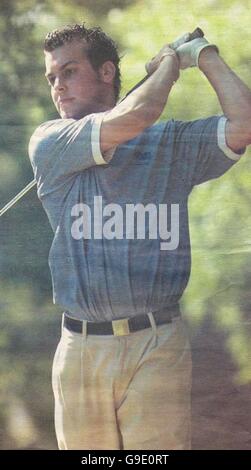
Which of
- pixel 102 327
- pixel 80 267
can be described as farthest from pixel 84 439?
pixel 80 267

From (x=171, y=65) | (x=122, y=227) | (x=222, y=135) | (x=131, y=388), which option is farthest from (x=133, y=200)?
(x=131, y=388)

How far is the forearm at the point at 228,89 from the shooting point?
2986 millimetres

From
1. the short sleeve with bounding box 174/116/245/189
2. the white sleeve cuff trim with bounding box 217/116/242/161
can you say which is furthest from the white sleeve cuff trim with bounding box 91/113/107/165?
the white sleeve cuff trim with bounding box 217/116/242/161

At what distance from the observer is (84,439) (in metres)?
3.03

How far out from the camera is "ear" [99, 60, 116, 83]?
3.06m

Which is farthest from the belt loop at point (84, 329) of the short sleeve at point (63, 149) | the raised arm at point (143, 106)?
the raised arm at point (143, 106)

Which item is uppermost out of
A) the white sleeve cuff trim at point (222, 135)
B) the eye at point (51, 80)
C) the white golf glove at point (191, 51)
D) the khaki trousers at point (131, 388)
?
the white golf glove at point (191, 51)

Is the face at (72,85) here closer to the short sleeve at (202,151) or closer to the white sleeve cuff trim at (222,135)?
the short sleeve at (202,151)

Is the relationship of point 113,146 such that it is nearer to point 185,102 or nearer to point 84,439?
point 185,102

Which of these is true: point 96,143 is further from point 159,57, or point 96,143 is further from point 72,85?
point 159,57

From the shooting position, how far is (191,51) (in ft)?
9.95

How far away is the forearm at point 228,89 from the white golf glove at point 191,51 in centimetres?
2

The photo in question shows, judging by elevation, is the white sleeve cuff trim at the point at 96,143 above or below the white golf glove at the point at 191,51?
below

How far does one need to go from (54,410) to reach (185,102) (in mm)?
1156
